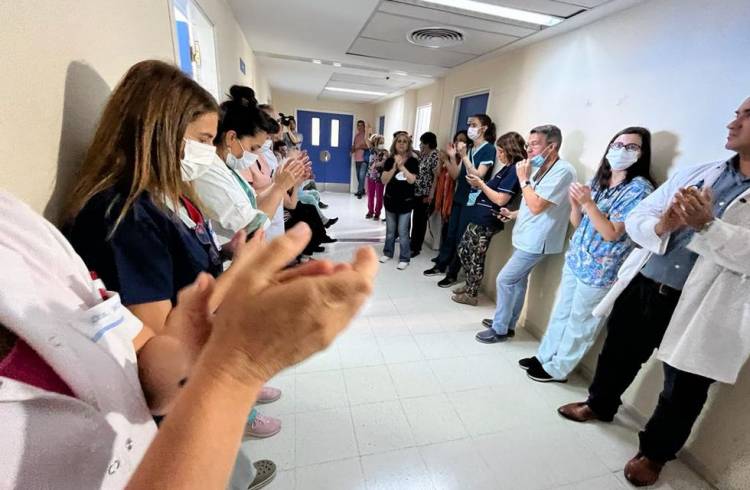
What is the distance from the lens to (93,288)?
56 centimetres

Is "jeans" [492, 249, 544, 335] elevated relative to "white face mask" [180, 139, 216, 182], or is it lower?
lower

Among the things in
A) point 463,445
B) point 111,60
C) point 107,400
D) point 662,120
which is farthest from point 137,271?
point 662,120

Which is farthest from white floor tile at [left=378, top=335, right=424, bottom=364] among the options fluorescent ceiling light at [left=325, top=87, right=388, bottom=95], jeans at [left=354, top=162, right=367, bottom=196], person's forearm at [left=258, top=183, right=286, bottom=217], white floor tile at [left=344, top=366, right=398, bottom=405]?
jeans at [left=354, top=162, right=367, bottom=196]

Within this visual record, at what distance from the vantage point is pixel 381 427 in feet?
5.31

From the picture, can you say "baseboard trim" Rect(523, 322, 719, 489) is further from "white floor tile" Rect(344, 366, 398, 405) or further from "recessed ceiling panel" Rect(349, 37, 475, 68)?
"recessed ceiling panel" Rect(349, 37, 475, 68)

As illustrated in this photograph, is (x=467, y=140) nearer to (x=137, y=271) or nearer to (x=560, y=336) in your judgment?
(x=560, y=336)

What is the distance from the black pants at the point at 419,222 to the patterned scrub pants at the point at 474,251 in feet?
3.21

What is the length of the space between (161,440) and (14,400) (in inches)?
7.5

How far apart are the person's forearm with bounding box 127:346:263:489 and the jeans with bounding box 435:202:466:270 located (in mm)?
3138

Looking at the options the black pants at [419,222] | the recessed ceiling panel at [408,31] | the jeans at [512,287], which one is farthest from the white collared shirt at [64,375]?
the black pants at [419,222]

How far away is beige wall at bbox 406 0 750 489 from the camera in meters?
1.39

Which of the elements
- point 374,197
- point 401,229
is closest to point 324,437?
point 401,229

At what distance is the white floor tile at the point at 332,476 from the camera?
1.33 meters

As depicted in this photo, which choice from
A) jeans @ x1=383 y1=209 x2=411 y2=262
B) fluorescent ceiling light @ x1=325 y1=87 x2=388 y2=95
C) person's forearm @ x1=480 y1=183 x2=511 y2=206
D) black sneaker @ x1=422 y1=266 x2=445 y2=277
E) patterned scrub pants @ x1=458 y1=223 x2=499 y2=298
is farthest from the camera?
fluorescent ceiling light @ x1=325 y1=87 x2=388 y2=95
